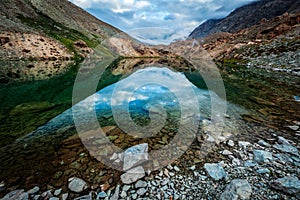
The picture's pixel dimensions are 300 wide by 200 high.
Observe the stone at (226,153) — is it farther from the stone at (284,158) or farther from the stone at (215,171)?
the stone at (284,158)

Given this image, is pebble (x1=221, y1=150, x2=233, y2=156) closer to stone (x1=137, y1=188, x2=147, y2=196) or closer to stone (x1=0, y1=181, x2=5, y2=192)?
stone (x1=137, y1=188, x2=147, y2=196)

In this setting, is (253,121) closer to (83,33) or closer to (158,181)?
(158,181)

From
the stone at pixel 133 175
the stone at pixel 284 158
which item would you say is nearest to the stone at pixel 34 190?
the stone at pixel 133 175

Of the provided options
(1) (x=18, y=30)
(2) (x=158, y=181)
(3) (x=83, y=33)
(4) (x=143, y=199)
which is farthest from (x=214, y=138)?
(3) (x=83, y=33)

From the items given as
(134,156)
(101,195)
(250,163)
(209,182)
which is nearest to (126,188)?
(101,195)

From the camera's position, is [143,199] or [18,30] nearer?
[143,199]

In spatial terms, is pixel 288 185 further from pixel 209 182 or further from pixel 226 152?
pixel 226 152
